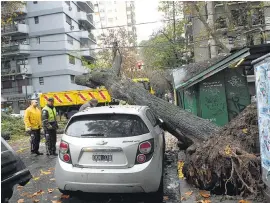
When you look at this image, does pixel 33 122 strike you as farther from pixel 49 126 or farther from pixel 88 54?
pixel 88 54

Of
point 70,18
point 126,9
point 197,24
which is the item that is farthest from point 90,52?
point 126,9

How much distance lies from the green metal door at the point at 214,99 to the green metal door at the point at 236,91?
0.17m

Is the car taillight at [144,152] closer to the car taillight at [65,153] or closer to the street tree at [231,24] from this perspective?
the car taillight at [65,153]

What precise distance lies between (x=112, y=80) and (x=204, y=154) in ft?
15.7

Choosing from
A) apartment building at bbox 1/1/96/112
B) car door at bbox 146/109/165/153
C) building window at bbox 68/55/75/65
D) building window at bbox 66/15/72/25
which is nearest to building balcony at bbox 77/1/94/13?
apartment building at bbox 1/1/96/112

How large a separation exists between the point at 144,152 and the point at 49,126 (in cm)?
508

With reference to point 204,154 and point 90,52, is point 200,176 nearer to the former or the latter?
point 204,154

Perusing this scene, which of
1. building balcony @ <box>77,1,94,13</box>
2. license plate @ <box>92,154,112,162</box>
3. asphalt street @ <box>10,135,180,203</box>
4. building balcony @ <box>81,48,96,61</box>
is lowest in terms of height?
asphalt street @ <box>10,135,180,203</box>

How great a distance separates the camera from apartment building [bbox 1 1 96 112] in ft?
135

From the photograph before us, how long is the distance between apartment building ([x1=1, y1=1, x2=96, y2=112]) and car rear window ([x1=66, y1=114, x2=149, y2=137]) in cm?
3610

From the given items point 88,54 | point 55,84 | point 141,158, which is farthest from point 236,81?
point 88,54

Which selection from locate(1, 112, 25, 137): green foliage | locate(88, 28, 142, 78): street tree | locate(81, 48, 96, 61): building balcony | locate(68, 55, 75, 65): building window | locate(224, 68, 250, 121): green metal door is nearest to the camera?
locate(224, 68, 250, 121): green metal door

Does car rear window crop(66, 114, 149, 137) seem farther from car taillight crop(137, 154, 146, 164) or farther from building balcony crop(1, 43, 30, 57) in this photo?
building balcony crop(1, 43, 30, 57)

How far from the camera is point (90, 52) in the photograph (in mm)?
52344
